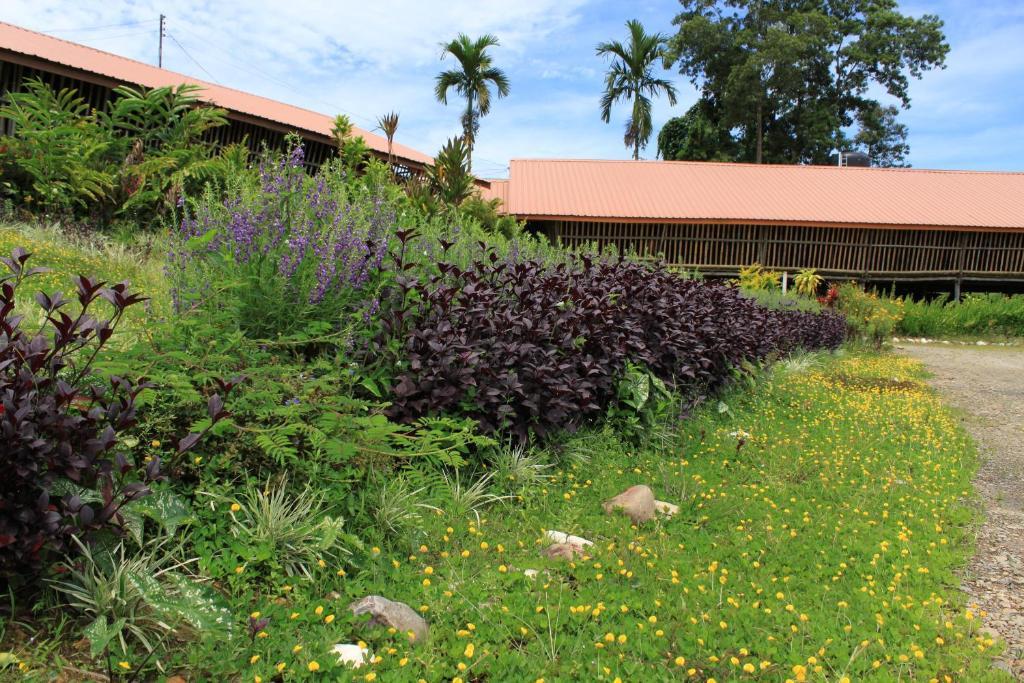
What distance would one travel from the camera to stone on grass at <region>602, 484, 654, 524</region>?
4070 millimetres

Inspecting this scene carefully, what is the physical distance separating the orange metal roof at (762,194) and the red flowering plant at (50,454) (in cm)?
1819

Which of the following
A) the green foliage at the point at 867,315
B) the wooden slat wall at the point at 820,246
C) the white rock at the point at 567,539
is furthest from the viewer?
the wooden slat wall at the point at 820,246

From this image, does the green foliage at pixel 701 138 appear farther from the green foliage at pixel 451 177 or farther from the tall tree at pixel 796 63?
the green foliage at pixel 451 177

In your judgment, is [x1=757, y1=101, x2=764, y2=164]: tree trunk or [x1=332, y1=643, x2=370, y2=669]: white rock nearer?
[x1=332, y1=643, x2=370, y2=669]: white rock

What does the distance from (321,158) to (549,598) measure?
58.0ft

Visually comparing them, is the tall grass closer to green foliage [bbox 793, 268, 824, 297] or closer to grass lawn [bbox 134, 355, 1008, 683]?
green foliage [bbox 793, 268, 824, 297]

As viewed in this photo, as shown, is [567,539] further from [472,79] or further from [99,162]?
[472,79]

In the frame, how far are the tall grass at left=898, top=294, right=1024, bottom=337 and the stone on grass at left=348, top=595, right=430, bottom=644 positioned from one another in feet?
65.5

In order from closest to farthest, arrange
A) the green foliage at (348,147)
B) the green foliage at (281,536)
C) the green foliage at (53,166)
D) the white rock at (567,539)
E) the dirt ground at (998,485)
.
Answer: the green foliage at (281,536), the dirt ground at (998,485), the white rock at (567,539), the green foliage at (53,166), the green foliage at (348,147)

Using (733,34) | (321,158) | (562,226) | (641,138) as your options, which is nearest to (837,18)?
(733,34)

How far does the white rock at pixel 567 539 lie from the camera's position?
364cm

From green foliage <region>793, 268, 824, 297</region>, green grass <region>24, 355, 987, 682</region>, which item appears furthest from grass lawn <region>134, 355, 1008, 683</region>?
green foliage <region>793, 268, 824, 297</region>

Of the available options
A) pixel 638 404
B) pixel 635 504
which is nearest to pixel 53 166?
pixel 638 404

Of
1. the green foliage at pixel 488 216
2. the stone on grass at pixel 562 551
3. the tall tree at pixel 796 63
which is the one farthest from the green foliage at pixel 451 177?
the tall tree at pixel 796 63
